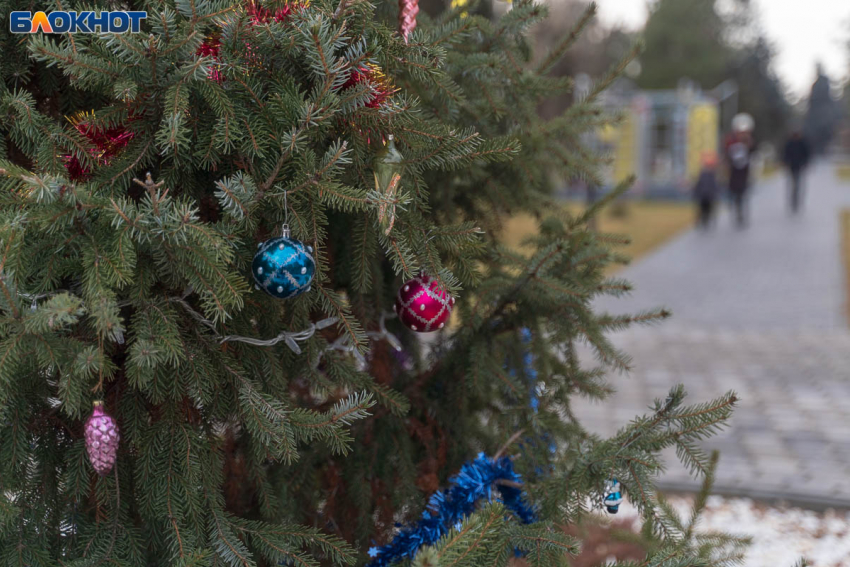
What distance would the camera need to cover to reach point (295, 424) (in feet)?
5.30

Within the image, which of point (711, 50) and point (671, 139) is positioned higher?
point (711, 50)

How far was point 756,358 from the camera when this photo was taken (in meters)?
6.85

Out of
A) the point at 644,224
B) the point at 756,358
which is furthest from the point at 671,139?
the point at 756,358

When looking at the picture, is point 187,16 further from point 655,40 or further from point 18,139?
point 655,40

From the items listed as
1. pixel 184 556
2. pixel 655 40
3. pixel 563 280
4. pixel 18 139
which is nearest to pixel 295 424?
pixel 184 556

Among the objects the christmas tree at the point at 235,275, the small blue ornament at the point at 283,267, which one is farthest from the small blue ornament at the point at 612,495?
the small blue ornament at the point at 283,267

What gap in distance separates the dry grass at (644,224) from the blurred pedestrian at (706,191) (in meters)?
0.61

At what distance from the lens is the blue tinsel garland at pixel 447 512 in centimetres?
195

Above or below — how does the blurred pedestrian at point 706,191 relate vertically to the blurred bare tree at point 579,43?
below

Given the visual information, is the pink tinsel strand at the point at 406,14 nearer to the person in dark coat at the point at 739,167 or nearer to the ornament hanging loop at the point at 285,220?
the ornament hanging loop at the point at 285,220

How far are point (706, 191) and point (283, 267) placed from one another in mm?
15986

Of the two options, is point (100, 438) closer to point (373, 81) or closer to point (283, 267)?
point (283, 267)

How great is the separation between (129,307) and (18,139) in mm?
414

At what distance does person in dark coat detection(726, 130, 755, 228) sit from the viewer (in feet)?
53.3
